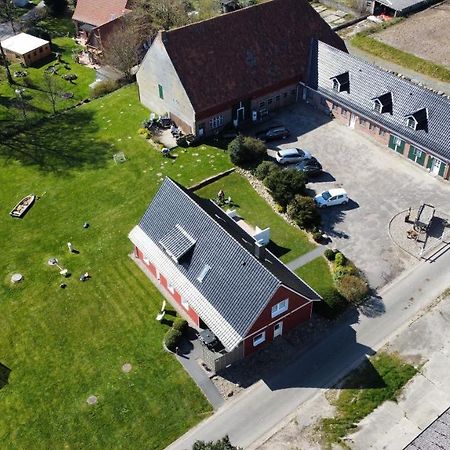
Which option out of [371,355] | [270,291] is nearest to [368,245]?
[371,355]

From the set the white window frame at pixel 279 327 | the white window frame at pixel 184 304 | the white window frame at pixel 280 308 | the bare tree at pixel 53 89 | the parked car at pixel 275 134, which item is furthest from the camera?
the bare tree at pixel 53 89

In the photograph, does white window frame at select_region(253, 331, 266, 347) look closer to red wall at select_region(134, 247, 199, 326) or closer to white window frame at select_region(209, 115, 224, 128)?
red wall at select_region(134, 247, 199, 326)

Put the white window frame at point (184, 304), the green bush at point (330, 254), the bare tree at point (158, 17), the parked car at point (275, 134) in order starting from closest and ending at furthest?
the white window frame at point (184, 304)
the green bush at point (330, 254)
the parked car at point (275, 134)
the bare tree at point (158, 17)

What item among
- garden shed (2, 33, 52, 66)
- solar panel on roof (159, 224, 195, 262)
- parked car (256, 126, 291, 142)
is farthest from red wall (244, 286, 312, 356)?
garden shed (2, 33, 52, 66)

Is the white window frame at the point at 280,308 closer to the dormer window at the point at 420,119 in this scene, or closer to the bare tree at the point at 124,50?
the dormer window at the point at 420,119

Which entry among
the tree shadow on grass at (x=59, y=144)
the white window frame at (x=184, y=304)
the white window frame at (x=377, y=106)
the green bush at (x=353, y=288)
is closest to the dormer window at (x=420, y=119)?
the white window frame at (x=377, y=106)

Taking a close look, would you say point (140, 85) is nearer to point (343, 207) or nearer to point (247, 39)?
point (247, 39)

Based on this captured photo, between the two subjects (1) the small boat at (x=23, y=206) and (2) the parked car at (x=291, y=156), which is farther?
(2) the parked car at (x=291, y=156)

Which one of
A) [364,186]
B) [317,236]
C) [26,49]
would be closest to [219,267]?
[317,236]
